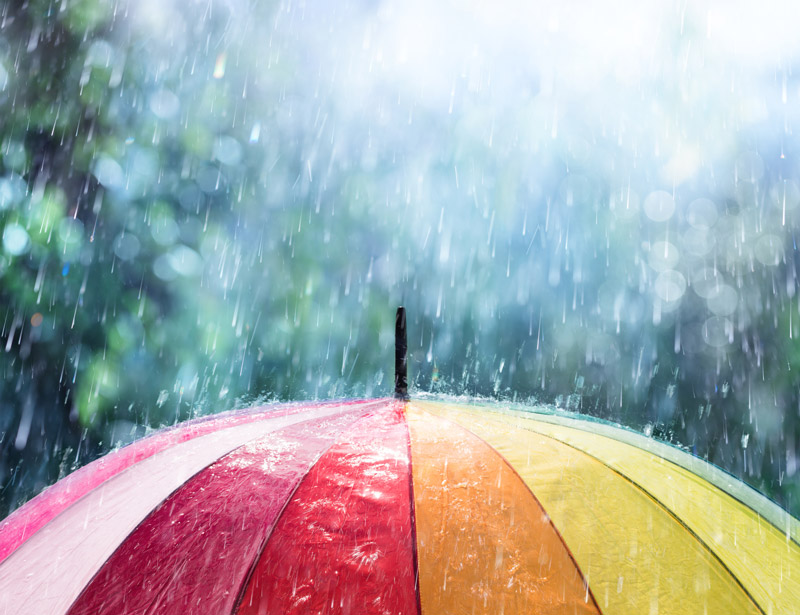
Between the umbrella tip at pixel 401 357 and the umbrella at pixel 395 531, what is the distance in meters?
0.40

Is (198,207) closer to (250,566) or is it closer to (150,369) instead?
(150,369)

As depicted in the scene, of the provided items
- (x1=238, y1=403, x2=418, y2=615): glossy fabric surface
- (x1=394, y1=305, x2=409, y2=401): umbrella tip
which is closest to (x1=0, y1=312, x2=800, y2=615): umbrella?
(x1=238, y1=403, x2=418, y2=615): glossy fabric surface

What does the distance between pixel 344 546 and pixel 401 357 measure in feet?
3.35

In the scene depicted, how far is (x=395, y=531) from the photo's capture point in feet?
4.31

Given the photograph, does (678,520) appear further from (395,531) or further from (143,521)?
(143,521)

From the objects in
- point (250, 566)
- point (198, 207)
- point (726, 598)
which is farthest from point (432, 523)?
point (198, 207)

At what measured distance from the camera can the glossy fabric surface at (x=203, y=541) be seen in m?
1.19

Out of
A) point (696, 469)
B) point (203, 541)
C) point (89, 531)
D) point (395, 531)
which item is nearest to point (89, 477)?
point (89, 531)

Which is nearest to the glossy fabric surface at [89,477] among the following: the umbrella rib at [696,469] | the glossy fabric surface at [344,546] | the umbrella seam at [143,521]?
the umbrella seam at [143,521]

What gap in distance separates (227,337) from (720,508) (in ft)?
26.5

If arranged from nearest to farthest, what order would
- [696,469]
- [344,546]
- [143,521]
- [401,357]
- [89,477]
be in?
[344,546]
[143,521]
[89,477]
[696,469]
[401,357]

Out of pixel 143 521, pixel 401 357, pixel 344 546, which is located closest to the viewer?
pixel 344 546

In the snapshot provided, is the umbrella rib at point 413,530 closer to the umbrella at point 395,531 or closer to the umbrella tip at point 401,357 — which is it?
the umbrella at point 395,531

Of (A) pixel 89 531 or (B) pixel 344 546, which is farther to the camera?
(A) pixel 89 531
